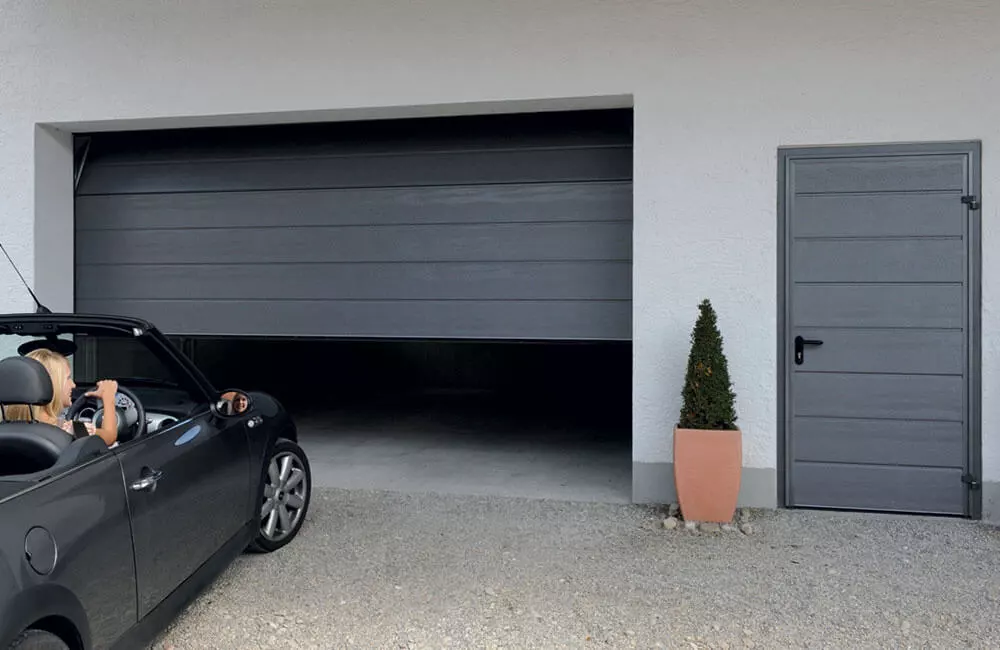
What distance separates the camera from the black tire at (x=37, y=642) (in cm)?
161

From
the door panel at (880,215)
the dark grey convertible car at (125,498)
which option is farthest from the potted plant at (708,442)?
the dark grey convertible car at (125,498)

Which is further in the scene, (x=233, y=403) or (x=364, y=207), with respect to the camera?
(x=364, y=207)

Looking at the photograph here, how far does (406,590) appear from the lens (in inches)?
119

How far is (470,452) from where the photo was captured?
19.5 ft

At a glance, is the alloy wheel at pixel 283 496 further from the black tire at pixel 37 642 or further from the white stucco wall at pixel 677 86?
the white stucco wall at pixel 677 86

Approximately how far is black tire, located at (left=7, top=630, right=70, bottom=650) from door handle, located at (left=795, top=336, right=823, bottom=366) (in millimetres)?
3849

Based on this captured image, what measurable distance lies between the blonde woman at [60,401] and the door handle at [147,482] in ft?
0.73

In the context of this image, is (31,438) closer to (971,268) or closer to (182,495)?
(182,495)

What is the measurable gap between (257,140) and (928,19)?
15.0 ft

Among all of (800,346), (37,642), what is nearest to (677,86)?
(800,346)

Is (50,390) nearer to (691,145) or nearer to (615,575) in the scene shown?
(615,575)

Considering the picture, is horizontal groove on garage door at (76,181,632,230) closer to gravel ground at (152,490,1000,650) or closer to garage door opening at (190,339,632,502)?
garage door opening at (190,339,632,502)

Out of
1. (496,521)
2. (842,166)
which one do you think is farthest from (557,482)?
(842,166)

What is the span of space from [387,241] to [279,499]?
219cm
